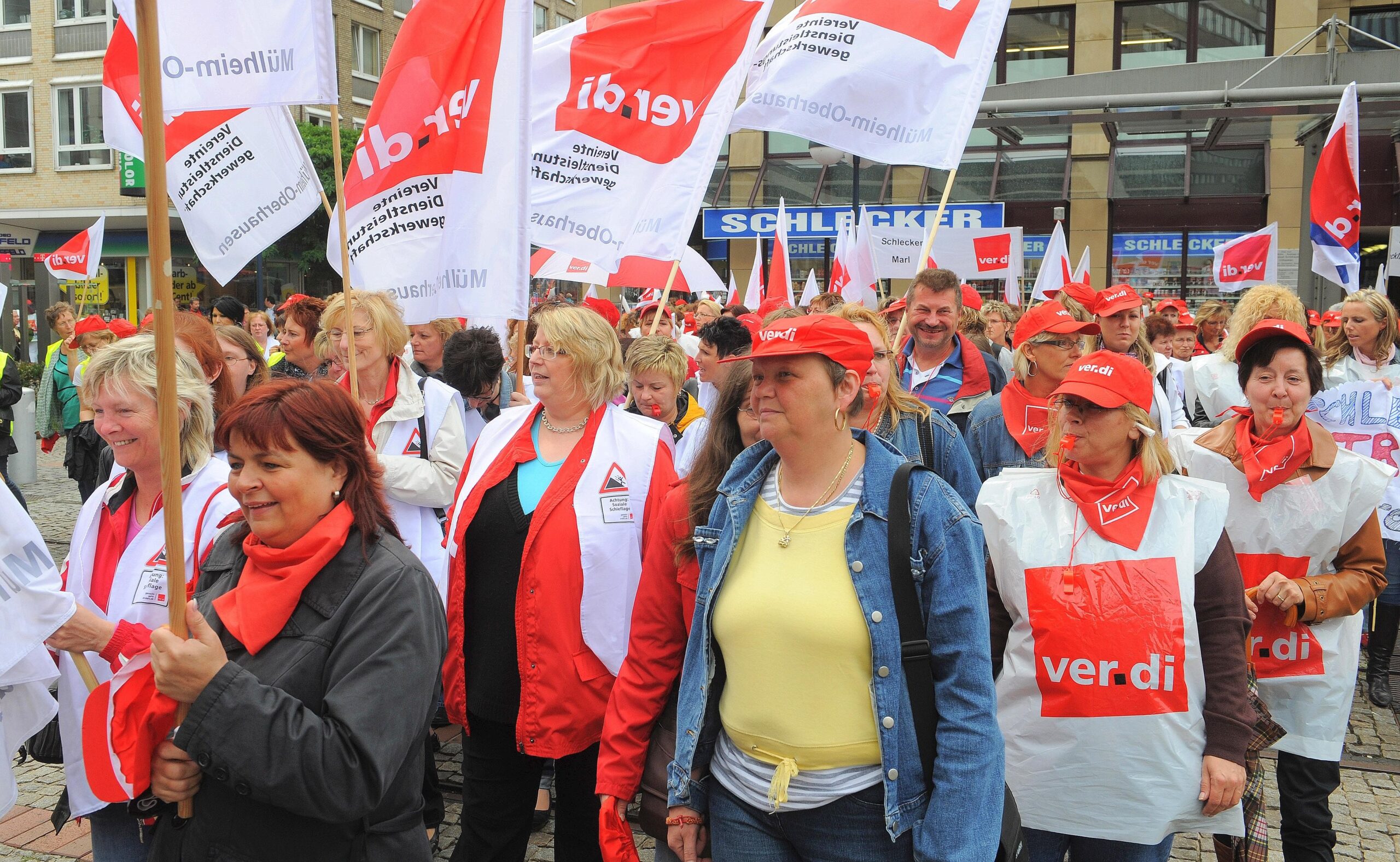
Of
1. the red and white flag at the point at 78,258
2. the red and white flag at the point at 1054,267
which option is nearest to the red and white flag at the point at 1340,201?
the red and white flag at the point at 1054,267

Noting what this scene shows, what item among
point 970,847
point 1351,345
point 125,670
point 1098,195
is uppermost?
point 1098,195

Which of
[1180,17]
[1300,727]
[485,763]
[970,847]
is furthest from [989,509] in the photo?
[1180,17]

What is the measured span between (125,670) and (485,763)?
1.38 meters

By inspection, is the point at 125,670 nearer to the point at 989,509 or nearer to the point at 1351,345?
the point at 989,509

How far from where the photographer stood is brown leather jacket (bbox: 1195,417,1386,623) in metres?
3.74

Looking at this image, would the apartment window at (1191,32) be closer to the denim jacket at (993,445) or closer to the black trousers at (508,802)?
the denim jacket at (993,445)

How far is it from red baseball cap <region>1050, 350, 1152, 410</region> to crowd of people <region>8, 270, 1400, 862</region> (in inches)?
0.5

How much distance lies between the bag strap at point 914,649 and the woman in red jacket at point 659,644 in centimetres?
53

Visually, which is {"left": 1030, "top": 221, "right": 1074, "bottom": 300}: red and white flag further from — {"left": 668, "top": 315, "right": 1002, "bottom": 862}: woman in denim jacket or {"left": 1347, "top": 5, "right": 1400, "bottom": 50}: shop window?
{"left": 1347, "top": 5, "right": 1400, "bottom": 50}: shop window

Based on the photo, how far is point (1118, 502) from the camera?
316 centimetres

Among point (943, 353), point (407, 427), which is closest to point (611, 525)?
point (407, 427)

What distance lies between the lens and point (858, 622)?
2.43 m

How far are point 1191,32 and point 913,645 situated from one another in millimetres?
26806

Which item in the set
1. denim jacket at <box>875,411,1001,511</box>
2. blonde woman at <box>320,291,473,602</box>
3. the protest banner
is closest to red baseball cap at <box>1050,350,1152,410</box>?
denim jacket at <box>875,411,1001,511</box>
